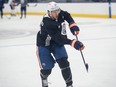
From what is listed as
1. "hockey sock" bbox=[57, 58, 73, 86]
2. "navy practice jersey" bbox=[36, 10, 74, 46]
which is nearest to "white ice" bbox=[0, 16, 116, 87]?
"hockey sock" bbox=[57, 58, 73, 86]

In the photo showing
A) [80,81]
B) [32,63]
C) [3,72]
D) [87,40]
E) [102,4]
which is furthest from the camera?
[102,4]

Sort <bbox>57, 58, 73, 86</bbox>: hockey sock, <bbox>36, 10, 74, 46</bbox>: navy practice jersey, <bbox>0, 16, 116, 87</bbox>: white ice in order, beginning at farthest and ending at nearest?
<bbox>0, 16, 116, 87</bbox>: white ice, <bbox>57, 58, 73, 86</bbox>: hockey sock, <bbox>36, 10, 74, 46</bbox>: navy practice jersey

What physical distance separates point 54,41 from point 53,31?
0.30m

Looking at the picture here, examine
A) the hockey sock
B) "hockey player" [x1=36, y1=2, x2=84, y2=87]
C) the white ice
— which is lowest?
the white ice

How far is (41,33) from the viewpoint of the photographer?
403 cm

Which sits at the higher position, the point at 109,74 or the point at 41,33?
the point at 41,33

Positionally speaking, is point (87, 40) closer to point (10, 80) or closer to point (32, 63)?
point (32, 63)

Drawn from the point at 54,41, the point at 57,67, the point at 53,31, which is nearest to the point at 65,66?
the point at 54,41

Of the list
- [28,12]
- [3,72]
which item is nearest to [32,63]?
[3,72]

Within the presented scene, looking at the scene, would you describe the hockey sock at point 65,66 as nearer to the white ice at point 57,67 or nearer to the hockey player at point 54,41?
the hockey player at point 54,41

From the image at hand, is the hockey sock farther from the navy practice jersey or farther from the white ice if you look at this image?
the white ice

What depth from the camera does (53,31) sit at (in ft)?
12.3

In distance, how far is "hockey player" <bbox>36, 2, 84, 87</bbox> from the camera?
12.3 feet

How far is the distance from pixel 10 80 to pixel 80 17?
12.2 m
